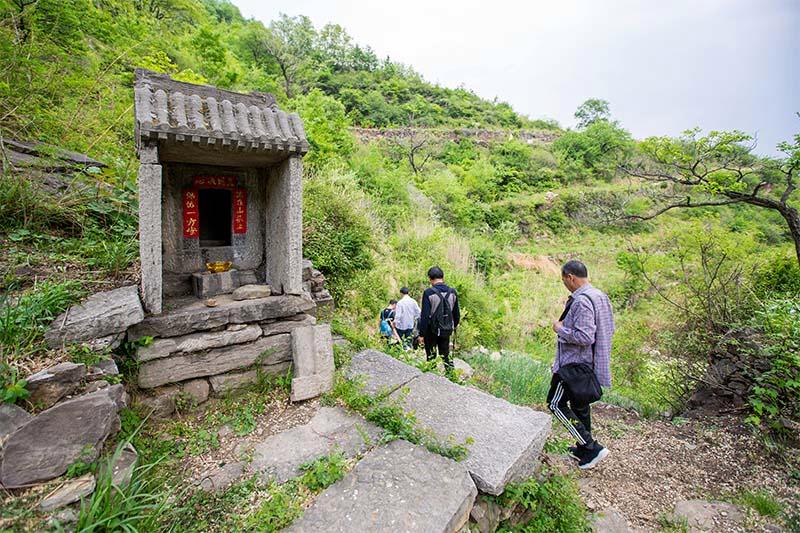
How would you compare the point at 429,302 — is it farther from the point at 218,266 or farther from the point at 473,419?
the point at 218,266

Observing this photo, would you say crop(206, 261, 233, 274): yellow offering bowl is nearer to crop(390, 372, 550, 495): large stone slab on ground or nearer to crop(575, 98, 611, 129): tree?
crop(390, 372, 550, 495): large stone slab on ground

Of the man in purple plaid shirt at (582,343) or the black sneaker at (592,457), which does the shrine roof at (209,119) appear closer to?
the man in purple plaid shirt at (582,343)

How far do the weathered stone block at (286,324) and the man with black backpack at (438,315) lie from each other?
5.10 feet

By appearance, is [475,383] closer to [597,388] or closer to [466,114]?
[597,388]

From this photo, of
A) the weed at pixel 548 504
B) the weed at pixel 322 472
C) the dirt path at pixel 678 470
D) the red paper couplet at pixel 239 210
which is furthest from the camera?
the red paper couplet at pixel 239 210

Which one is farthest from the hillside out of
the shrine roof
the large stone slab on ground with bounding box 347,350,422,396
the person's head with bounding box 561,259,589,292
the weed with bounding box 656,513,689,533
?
the person's head with bounding box 561,259,589,292

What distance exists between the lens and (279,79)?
→ 22500 millimetres

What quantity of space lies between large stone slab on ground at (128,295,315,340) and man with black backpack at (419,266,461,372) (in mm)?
1593

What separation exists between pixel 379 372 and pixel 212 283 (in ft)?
6.55

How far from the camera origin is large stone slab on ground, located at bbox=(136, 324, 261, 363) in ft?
9.50

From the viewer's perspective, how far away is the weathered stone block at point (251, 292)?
3652mm

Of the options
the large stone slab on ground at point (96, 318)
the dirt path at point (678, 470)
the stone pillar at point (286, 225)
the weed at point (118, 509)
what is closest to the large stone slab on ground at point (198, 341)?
the large stone slab on ground at point (96, 318)

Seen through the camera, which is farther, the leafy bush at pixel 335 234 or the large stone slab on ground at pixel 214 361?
the leafy bush at pixel 335 234

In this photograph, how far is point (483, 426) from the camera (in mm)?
2902
